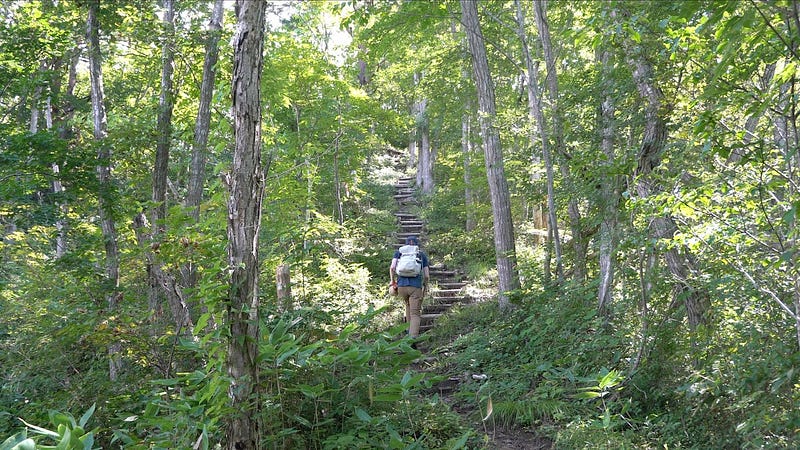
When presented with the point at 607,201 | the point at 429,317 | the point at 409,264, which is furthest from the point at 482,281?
the point at 607,201

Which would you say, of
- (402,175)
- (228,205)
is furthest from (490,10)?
(402,175)

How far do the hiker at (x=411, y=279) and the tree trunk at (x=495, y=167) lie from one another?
4.59 feet

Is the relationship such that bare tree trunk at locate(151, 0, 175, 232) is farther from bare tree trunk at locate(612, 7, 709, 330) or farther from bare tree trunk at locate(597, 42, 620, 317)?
bare tree trunk at locate(612, 7, 709, 330)

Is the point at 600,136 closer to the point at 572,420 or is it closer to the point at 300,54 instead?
the point at 572,420

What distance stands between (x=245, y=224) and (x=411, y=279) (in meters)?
5.63

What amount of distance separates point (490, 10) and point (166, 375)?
346 inches

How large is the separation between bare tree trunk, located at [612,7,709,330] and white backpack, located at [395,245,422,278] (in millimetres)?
3958

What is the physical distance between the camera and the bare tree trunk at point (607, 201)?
17.0ft

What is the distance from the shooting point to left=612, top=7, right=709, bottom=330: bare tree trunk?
15.4ft

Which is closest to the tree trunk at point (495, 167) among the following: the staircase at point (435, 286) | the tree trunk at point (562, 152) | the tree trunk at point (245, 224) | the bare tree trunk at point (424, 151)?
the tree trunk at point (562, 152)

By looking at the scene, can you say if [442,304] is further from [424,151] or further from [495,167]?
[424,151]

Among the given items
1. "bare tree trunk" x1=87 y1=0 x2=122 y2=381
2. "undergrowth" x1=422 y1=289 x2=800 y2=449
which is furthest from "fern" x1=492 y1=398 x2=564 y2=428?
"bare tree trunk" x1=87 y1=0 x2=122 y2=381

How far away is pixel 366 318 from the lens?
353 cm

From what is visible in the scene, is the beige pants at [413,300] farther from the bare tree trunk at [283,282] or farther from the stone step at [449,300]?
the stone step at [449,300]
